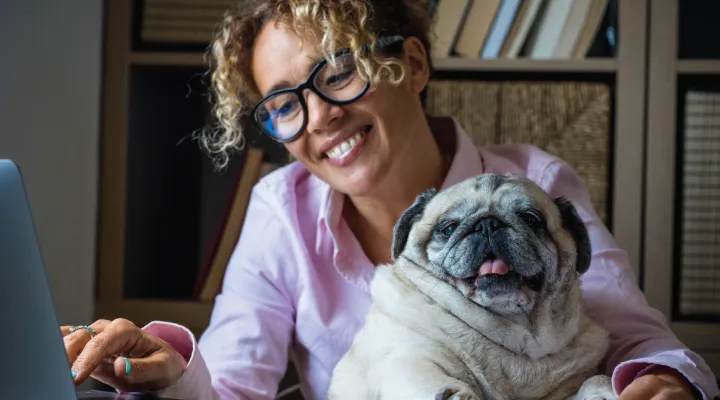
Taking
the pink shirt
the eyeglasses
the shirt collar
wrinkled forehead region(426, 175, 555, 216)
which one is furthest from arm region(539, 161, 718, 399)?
the eyeglasses

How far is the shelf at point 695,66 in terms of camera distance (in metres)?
1.77

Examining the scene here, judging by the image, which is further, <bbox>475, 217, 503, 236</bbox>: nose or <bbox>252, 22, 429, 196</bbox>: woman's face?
<bbox>252, 22, 429, 196</bbox>: woman's face

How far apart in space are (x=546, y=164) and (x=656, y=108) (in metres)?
0.54

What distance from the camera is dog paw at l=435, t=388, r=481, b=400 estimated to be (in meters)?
A: 0.86

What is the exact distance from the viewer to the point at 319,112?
1.28m

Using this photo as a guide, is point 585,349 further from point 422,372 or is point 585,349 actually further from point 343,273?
point 343,273

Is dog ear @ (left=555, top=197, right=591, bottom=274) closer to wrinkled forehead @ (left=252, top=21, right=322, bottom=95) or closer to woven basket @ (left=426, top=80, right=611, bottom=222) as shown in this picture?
wrinkled forehead @ (left=252, top=21, right=322, bottom=95)

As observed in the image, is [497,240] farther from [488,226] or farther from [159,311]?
[159,311]

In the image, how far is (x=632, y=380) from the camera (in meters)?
0.97

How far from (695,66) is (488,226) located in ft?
3.39

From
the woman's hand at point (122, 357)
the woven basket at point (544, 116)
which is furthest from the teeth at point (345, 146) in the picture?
the woven basket at point (544, 116)

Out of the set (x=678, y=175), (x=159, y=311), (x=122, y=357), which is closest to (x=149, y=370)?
(x=122, y=357)

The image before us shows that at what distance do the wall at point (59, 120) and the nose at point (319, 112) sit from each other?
0.79m

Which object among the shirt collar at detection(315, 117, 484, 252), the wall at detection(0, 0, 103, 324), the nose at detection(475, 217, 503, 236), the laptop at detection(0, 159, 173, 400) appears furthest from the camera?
the wall at detection(0, 0, 103, 324)
